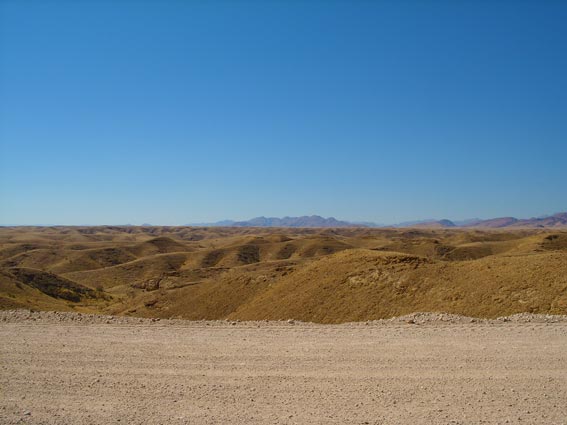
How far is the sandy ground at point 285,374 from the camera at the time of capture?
25.0 ft

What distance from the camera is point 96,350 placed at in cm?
1118

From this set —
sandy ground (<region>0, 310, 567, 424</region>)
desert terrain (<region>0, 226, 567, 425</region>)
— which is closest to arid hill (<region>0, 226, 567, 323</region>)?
desert terrain (<region>0, 226, 567, 425</region>)

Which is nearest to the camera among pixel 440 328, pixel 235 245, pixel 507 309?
pixel 440 328

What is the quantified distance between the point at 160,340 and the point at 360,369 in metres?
5.55

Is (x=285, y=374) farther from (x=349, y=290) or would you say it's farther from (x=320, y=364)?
(x=349, y=290)

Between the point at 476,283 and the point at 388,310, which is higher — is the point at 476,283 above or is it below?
above

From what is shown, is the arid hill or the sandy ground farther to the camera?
the arid hill

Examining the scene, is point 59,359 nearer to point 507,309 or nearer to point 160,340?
point 160,340

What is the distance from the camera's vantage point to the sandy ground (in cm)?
761

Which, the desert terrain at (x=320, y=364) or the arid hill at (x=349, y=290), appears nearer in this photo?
the desert terrain at (x=320, y=364)

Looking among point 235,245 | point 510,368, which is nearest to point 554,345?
point 510,368

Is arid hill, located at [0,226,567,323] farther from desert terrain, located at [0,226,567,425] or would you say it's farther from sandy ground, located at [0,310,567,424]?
sandy ground, located at [0,310,567,424]

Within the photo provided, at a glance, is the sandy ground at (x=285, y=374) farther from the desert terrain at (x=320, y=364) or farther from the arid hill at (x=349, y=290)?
the arid hill at (x=349, y=290)

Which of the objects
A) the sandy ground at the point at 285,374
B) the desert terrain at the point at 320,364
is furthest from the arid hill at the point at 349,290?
the sandy ground at the point at 285,374
